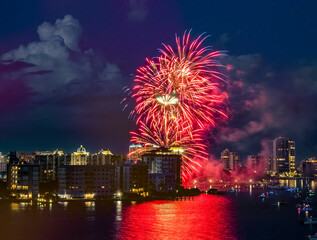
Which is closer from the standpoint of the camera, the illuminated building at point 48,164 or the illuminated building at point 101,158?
the illuminated building at point 48,164

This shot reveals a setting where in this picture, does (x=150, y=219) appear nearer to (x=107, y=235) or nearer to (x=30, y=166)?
(x=107, y=235)

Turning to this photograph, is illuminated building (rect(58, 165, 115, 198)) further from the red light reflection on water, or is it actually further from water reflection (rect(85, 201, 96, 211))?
the red light reflection on water

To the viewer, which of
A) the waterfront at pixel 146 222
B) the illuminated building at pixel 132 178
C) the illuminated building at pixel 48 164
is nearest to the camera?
the waterfront at pixel 146 222

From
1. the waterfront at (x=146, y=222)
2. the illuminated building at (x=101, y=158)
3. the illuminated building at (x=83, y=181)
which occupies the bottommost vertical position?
the waterfront at (x=146, y=222)

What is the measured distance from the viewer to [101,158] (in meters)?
110

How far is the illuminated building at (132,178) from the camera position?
84312mm

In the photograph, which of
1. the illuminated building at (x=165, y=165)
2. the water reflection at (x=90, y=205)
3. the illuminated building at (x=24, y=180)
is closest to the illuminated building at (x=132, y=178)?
the illuminated building at (x=165, y=165)

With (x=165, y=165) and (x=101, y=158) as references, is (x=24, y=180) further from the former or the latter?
(x=101, y=158)

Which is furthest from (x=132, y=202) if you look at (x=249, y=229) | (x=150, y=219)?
(x=249, y=229)

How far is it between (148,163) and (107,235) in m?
48.7

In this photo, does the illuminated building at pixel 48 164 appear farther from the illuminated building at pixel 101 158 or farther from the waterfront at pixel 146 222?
the waterfront at pixel 146 222

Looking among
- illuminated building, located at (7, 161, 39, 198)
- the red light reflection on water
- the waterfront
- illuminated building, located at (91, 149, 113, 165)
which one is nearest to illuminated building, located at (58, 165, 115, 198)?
illuminated building, located at (7, 161, 39, 198)

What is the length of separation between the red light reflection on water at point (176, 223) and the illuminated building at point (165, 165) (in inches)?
846

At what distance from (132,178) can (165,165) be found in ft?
35.3
